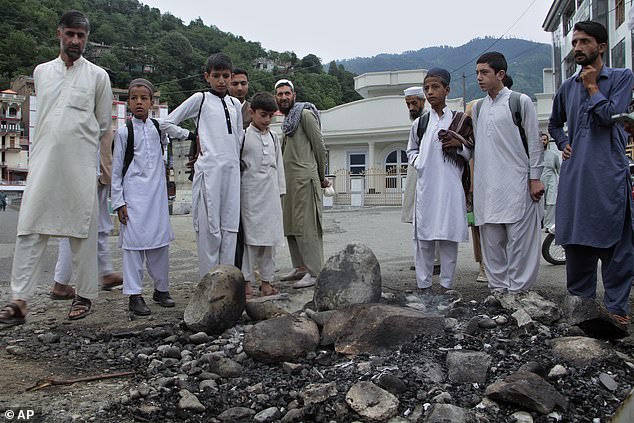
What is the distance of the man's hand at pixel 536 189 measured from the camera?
3955mm

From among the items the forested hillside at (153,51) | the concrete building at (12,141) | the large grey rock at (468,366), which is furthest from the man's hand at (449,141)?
the concrete building at (12,141)

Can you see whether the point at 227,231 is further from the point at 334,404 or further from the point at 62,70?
the point at 334,404

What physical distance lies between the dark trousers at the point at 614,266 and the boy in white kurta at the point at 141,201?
2.89 m

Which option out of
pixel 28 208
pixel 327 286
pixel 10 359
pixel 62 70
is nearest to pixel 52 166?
pixel 28 208

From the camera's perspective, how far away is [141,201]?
402 cm

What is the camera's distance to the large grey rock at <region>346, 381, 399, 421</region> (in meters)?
2.18

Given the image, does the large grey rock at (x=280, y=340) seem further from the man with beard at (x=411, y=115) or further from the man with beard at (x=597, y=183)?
the man with beard at (x=411, y=115)

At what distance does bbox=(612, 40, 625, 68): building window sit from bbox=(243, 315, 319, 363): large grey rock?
1987 cm

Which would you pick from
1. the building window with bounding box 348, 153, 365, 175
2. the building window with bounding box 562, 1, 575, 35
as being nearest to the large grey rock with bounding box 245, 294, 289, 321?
the building window with bounding box 348, 153, 365, 175

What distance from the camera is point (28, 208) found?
362 centimetres

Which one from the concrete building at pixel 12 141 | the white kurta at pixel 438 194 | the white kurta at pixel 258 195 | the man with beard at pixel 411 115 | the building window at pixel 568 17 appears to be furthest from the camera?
the concrete building at pixel 12 141

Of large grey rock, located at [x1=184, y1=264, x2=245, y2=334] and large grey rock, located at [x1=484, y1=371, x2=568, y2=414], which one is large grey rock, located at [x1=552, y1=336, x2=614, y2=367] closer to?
large grey rock, located at [x1=484, y1=371, x2=568, y2=414]

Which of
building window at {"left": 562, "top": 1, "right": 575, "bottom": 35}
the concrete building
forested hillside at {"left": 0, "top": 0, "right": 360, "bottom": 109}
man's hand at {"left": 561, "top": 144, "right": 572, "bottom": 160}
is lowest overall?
man's hand at {"left": 561, "top": 144, "right": 572, "bottom": 160}

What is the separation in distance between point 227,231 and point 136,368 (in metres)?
1.62
